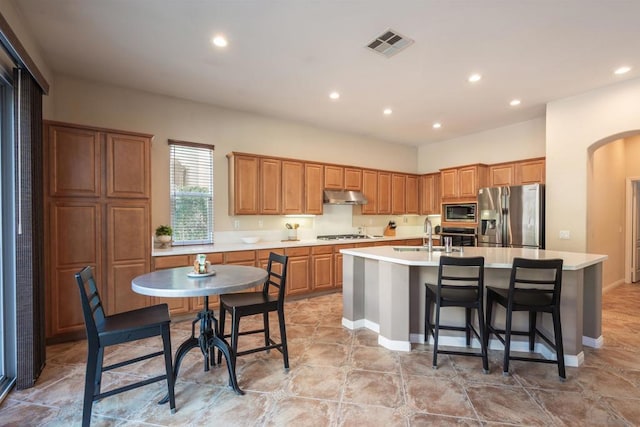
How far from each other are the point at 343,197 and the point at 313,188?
66cm

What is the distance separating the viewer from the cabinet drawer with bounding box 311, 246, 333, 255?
16.7 ft

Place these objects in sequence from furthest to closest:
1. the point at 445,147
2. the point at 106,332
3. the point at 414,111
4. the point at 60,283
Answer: the point at 445,147
the point at 414,111
the point at 60,283
the point at 106,332

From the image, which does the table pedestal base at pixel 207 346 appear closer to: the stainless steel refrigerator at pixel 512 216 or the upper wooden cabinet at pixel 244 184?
the upper wooden cabinet at pixel 244 184

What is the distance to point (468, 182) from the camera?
5895mm

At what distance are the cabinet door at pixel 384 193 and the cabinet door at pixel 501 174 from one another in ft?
6.45

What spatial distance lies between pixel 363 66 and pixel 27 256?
366 centimetres

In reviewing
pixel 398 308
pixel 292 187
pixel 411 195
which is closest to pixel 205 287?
pixel 398 308

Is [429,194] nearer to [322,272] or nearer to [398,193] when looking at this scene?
[398,193]

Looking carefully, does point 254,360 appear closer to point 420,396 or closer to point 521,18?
point 420,396

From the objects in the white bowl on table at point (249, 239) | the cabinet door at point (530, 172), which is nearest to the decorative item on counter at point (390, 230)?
the cabinet door at point (530, 172)

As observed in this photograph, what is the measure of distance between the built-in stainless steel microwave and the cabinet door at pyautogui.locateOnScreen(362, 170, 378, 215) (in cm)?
144

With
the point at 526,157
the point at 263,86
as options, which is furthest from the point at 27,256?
the point at 526,157

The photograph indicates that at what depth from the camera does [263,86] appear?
4023 mm

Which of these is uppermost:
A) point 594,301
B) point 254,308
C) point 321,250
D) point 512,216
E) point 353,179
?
point 353,179
